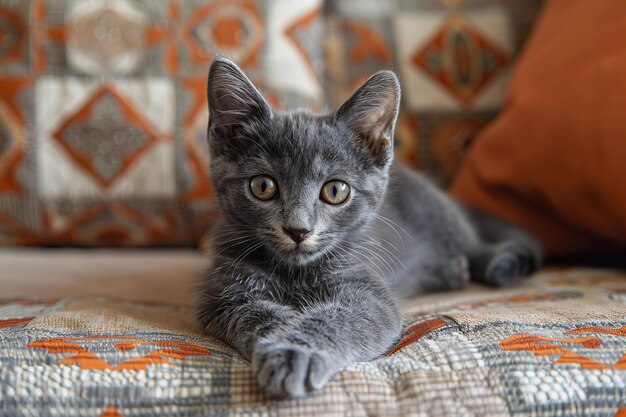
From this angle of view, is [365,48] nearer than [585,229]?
No

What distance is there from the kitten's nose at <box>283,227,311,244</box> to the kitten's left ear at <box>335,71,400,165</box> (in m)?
0.27

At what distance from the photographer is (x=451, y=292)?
1.36 m

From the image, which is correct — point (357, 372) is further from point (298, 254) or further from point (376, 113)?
point (376, 113)

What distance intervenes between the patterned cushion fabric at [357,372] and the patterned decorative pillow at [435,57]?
939 millimetres

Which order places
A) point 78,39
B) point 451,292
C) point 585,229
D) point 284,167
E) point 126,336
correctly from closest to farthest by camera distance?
1. point 126,336
2. point 284,167
3. point 451,292
4. point 585,229
5. point 78,39

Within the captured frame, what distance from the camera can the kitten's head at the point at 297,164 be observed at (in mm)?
1011

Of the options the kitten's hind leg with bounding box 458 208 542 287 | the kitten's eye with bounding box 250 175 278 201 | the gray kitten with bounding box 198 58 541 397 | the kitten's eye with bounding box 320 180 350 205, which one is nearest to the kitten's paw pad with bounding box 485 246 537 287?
the kitten's hind leg with bounding box 458 208 542 287

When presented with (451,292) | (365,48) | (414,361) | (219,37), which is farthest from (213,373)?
(365,48)

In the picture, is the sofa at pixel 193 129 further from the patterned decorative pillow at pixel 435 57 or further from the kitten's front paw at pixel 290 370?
the kitten's front paw at pixel 290 370

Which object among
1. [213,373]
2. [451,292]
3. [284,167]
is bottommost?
[451,292]

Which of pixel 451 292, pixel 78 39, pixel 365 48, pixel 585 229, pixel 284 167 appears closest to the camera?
pixel 284 167

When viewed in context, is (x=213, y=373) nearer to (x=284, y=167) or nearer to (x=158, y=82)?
(x=284, y=167)

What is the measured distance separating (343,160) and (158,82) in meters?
0.85

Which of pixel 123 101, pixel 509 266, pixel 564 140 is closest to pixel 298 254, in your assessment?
pixel 509 266
